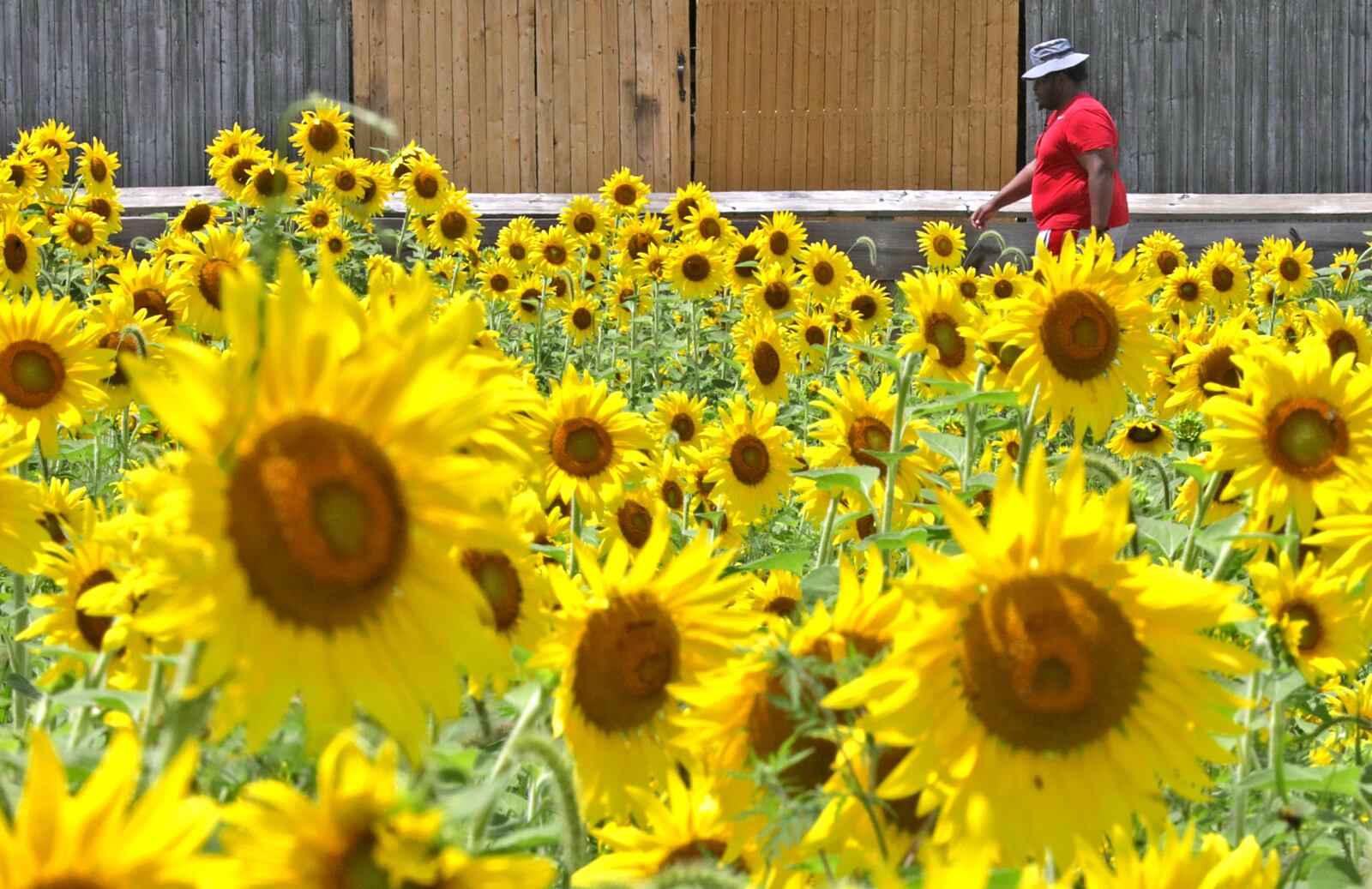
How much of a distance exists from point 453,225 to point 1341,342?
172 inches

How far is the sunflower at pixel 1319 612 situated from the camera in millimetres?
2221

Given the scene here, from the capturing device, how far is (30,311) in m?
2.86

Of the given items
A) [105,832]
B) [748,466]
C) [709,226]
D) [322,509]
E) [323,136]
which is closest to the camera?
[105,832]

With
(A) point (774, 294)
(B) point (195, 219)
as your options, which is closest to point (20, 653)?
(B) point (195, 219)

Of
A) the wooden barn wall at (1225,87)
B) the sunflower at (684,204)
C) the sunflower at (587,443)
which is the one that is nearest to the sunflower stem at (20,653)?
the sunflower at (587,443)

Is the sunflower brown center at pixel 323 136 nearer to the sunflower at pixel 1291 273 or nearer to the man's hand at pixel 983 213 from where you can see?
the man's hand at pixel 983 213

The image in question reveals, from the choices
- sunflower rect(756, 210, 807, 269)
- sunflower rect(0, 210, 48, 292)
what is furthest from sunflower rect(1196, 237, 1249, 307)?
sunflower rect(0, 210, 48, 292)

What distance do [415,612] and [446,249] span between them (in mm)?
7047

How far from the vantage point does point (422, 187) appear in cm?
750

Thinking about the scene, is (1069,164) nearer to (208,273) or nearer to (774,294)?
(774,294)

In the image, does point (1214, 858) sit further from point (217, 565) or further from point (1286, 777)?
point (217, 565)

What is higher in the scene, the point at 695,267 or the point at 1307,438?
the point at 695,267

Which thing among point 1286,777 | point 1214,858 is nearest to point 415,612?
point 1214,858

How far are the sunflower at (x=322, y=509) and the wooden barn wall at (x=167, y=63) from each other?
44.5 feet
